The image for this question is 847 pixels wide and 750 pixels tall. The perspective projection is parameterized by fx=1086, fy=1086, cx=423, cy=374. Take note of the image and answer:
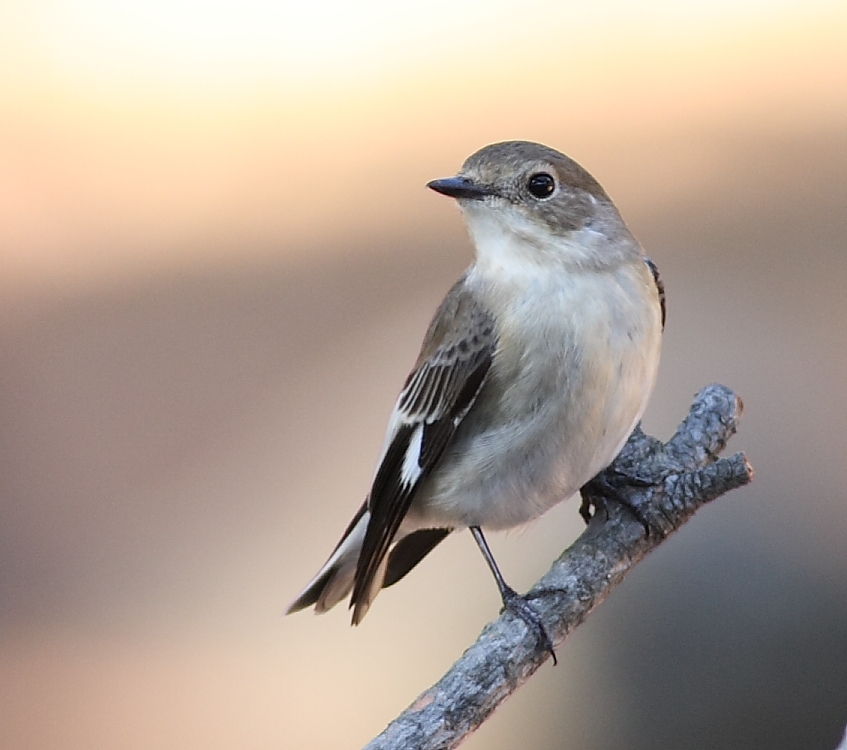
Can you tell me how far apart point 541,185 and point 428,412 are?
14.1 inches

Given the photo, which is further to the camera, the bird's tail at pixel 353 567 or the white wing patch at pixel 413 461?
the bird's tail at pixel 353 567

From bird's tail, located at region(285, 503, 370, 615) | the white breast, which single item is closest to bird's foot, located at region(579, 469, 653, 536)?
the white breast

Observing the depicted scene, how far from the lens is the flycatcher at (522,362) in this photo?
1.45 m

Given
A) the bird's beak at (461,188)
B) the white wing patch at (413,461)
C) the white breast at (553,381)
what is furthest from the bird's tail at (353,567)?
the bird's beak at (461,188)

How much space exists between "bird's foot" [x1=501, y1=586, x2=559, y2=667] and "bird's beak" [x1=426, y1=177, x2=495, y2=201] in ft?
1.79

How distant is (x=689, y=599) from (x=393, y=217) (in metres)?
1.45

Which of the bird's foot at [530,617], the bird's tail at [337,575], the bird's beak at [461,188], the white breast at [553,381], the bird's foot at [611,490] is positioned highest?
the bird's beak at [461,188]

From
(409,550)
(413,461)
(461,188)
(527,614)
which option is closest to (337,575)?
(409,550)

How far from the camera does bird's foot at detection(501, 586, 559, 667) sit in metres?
1.41

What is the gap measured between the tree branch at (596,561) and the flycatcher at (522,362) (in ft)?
0.18

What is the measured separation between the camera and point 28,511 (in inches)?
119

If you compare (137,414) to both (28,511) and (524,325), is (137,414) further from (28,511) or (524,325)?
(524,325)

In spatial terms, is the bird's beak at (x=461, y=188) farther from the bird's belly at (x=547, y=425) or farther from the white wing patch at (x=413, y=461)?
the white wing patch at (x=413, y=461)

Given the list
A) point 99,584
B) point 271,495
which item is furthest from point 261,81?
point 99,584
